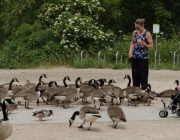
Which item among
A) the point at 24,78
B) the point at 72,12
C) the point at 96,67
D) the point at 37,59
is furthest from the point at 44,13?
the point at 24,78

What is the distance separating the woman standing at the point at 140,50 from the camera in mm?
12547

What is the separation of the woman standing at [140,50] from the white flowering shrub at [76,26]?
46.3ft

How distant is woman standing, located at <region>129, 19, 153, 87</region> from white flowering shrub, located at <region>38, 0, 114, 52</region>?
556 inches

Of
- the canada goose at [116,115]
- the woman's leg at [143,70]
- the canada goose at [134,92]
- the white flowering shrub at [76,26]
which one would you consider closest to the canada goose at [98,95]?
the canada goose at [134,92]

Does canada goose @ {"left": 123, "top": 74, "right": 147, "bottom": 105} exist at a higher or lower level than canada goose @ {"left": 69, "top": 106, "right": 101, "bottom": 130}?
higher

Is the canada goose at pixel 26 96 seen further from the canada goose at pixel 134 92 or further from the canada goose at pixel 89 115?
the canada goose at pixel 89 115

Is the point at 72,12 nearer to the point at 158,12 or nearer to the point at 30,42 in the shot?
the point at 30,42

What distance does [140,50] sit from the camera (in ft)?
41.8

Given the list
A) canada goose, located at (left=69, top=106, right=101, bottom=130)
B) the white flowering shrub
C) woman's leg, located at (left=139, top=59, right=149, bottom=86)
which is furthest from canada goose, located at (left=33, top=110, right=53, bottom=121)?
the white flowering shrub

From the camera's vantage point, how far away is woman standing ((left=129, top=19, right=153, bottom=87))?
12547 millimetres

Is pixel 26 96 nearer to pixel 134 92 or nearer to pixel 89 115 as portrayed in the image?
pixel 134 92

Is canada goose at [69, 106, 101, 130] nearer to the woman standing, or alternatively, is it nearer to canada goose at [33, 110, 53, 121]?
canada goose at [33, 110, 53, 121]

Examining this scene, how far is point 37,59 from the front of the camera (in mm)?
26656

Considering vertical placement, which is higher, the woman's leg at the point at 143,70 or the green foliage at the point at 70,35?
the green foliage at the point at 70,35
